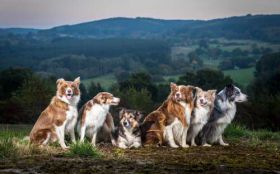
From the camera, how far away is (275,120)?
4516 cm

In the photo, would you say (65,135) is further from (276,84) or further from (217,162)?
(276,84)

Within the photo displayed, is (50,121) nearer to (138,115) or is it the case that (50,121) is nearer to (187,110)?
(138,115)

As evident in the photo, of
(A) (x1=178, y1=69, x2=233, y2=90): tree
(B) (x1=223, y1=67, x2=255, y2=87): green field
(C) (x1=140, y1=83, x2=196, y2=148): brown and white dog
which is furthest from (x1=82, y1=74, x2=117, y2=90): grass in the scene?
(C) (x1=140, y1=83, x2=196, y2=148): brown and white dog

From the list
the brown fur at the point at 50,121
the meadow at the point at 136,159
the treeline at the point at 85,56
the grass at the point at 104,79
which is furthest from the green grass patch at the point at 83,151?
the grass at the point at 104,79

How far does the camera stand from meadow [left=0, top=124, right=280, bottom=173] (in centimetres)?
975

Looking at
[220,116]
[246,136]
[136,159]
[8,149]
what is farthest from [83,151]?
[246,136]

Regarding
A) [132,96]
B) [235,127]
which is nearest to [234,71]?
[132,96]

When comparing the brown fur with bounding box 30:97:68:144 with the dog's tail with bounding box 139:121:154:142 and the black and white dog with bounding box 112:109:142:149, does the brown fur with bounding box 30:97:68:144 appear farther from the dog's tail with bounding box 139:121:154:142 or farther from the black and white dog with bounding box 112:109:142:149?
the dog's tail with bounding box 139:121:154:142

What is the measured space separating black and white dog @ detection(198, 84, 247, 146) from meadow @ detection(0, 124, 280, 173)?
2.05 feet

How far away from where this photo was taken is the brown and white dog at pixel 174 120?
46.0 feet

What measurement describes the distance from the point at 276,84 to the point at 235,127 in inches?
2422

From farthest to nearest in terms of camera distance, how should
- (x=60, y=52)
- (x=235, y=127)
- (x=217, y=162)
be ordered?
(x=60, y=52) < (x=235, y=127) < (x=217, y=162)

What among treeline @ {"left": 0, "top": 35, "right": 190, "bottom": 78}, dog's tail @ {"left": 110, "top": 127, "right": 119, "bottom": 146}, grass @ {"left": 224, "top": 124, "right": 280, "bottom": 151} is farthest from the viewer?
treeline @ {"left": 0, "top": 35, "right": 190, "bottom": 78}

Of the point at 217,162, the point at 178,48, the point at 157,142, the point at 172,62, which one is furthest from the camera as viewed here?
the point at 178,48
